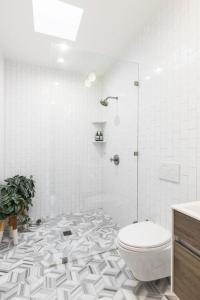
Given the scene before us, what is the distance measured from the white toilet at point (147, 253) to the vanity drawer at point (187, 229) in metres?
0.32

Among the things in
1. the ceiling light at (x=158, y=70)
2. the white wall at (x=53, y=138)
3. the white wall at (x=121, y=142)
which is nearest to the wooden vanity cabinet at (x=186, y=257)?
the white wall at (x=121, y=142)

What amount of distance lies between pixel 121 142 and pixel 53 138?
1062 millimetres

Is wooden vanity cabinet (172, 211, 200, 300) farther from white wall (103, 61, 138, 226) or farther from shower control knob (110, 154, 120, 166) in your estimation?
shower control knob (110, 154, 120, 166)

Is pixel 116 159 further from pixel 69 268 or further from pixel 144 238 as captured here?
pixel 69 268

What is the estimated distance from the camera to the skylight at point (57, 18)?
5.75 feet

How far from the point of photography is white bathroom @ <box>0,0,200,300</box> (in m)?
1.44

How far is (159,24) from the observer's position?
5.85ft

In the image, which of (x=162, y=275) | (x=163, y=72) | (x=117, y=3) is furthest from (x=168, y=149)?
(x=117, y=3)

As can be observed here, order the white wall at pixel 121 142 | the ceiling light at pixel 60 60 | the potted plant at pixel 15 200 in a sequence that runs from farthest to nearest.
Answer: the ceiling light at pixel 60 60
the white wall at pixel 121 142
the potted plant at pixel 15 200

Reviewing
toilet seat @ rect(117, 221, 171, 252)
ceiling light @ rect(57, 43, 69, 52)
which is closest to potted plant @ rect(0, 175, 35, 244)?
toilet seat @ rect(117, 221, 171, 252)

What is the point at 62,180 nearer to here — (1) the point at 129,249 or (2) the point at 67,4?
(1) the point at 129,249

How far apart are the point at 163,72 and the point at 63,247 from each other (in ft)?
7.24

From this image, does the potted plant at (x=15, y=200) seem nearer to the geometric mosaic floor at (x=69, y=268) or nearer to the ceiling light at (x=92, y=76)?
the geometric mosaic floor at (x=69, y=268)

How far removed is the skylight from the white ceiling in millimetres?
63
